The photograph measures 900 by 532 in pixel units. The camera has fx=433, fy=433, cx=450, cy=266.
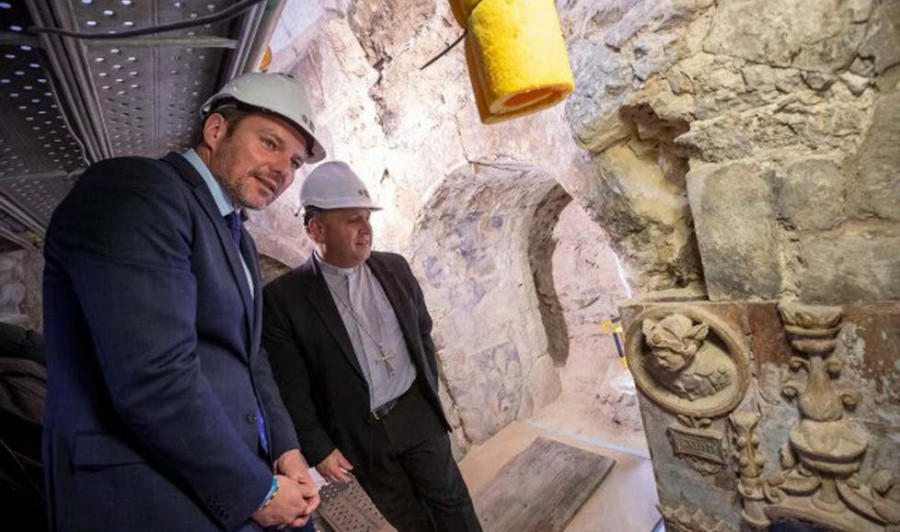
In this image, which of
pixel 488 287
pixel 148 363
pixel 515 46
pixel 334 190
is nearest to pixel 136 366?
pixel 148 363

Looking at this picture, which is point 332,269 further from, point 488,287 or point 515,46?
point 515,46

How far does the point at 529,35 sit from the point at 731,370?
120 cm

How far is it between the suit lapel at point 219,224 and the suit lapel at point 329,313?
2.74ft

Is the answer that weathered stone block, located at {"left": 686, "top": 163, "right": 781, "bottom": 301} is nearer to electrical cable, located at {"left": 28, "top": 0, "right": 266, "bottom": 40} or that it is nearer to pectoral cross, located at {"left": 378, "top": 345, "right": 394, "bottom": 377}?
electrical cable, located at {"left": 28, "top": 0, "right": 266, "bottom": 40}

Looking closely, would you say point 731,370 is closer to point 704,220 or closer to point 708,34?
point 704,220

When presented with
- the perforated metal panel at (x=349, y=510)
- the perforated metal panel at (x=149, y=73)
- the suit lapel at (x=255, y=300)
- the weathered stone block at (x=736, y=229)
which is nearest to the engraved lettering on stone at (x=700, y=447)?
the weathered stone block at (x=736, y=229)

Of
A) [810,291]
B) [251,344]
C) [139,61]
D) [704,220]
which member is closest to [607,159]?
[704,220]

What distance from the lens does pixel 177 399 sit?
99 cm

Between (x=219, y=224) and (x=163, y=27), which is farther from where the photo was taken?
(x=219, y=224)

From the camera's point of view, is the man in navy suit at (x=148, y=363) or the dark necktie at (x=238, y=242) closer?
the man in navy suit at (x=148, y=363)

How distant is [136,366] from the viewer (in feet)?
3.10

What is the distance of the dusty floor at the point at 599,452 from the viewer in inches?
96.0

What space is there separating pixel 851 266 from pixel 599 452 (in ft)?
7.46

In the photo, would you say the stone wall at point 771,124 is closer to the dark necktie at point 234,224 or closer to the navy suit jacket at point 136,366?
the dark necktie at point 234,224
